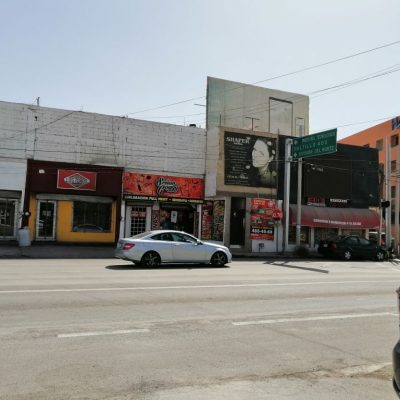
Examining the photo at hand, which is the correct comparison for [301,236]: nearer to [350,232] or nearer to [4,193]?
[350,232]

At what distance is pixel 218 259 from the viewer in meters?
19.3

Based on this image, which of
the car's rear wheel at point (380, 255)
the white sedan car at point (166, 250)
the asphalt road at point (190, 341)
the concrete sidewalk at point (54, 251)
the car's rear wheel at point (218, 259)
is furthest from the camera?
the car's rear wheel at point (380, 255)

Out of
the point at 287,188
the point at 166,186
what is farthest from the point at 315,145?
the point at 166,186

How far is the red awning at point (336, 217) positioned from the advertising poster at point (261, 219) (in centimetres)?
130

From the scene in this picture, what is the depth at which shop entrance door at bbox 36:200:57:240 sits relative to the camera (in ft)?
85.9

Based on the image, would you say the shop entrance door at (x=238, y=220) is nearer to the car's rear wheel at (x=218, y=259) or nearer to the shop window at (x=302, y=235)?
the shop window at (x=302, y=235)

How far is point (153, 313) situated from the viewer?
8.86m

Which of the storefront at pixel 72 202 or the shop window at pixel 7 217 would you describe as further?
the storefront at pixel 72 202

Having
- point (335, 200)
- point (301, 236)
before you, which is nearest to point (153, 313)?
point (301, 236)

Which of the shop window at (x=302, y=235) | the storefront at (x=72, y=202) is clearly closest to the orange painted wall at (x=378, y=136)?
the shop window at (x=302, y=235)

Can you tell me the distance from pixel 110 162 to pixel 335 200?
50.7ft

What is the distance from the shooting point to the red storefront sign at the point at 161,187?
27.8 m

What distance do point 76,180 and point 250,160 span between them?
10.7 m

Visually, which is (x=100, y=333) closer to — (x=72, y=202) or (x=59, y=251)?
(x=59, y=251)
